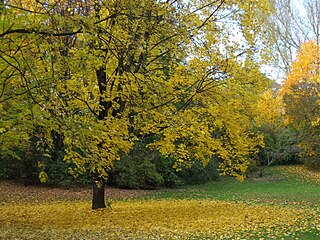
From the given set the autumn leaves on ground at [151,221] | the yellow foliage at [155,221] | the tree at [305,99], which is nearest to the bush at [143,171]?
the autumn leaves on ground at [151,221]

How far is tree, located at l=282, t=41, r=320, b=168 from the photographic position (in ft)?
77.4

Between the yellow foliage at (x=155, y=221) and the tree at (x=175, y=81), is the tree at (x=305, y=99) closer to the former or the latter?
the yellow foliage at (x=155, y=221)

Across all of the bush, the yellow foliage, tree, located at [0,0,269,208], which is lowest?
the yellow foliage

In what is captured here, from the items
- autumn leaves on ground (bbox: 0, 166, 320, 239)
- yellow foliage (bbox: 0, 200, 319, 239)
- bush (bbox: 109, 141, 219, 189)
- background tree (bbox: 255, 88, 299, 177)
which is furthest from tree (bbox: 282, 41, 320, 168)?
yellow foliage (bbox: 0, 200, 319, 239)

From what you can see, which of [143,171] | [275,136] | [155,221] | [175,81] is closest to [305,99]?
[275,136]

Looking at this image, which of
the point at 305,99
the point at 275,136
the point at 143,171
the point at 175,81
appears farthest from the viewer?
the point at 275,136

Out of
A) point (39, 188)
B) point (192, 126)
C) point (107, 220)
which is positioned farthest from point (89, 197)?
point (192, 126)

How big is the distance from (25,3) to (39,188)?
9.82 meters

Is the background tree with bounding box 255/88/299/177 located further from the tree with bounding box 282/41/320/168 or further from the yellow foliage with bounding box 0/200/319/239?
the yellow foliage with bounding box 0/200/319/239

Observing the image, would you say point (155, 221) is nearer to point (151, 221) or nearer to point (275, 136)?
point (151, 221)

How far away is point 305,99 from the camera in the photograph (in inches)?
953

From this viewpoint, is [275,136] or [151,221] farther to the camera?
[275,136]

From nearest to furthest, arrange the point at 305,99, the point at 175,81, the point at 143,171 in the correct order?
the point at 175,81
the point at 143,171
the point at 305,99

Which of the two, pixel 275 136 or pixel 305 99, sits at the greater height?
pixel 305 99
